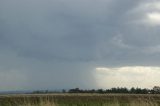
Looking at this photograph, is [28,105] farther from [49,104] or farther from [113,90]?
[113,90]

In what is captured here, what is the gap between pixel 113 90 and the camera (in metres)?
94.2

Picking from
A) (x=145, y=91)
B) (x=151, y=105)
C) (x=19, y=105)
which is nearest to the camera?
(x=151, y=105)

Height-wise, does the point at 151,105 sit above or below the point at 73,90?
below

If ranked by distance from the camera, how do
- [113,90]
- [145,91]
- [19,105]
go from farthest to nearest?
[113,90], [145,91], [19,105]

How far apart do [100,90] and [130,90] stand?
845cm

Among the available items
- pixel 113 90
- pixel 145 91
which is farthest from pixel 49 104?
pixel 113 90

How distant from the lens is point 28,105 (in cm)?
2667

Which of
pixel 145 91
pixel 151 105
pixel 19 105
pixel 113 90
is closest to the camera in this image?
pixel 151 105

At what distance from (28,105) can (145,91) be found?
61751mm

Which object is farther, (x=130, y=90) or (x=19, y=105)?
(x=130, y=90)

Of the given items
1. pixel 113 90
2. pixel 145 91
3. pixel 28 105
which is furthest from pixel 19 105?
pixel 113 90

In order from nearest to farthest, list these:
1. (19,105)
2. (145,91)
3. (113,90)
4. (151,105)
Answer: (151,105)
(19,105)
(145,91)
(113,90)

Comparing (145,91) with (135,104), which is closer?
(135,104)

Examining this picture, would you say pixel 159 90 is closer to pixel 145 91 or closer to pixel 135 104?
pixel 145 91
